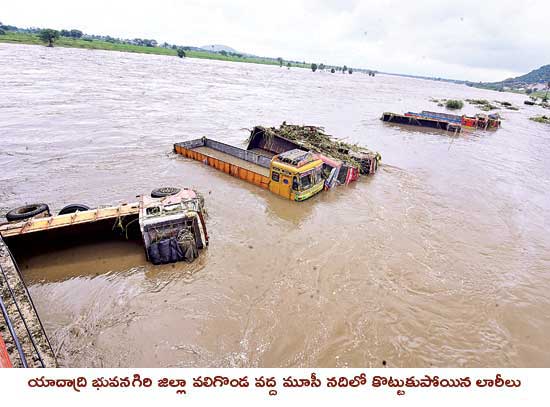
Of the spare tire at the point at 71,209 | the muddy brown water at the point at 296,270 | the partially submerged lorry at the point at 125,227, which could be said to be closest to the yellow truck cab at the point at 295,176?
the muddy brown water at the point at 296,270

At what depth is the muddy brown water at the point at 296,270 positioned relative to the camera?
7539 mm

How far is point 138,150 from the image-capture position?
19.8 m

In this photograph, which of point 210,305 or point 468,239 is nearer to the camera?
point 210,305

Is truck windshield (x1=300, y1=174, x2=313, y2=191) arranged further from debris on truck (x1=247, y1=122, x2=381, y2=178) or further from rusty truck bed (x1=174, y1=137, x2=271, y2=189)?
debris on truck (x1=247, y1=122, x2=381, y2=178)

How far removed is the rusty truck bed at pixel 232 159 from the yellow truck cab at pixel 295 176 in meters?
0.80

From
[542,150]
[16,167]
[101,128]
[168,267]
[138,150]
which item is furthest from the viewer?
[542,150]

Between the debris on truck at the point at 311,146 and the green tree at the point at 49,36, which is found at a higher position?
the green tree at the point at 49,36

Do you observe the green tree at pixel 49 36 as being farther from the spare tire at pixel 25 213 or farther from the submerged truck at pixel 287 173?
the spare tire at pixel 25 213

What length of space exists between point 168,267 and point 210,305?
7.14 feet

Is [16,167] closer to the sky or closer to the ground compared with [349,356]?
closer to the sky

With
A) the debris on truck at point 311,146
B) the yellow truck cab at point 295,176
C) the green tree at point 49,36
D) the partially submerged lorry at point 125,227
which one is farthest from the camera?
the green tree at point 49,36
